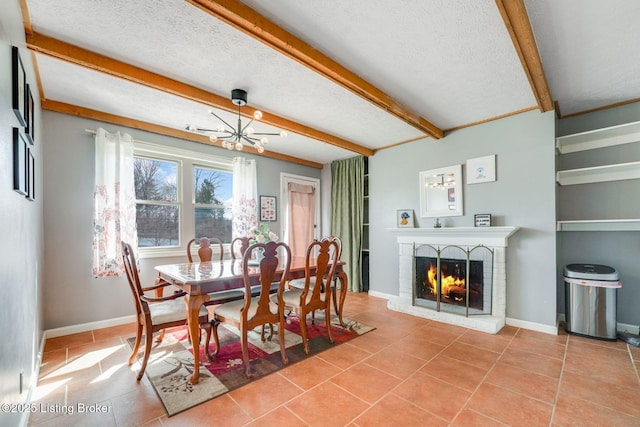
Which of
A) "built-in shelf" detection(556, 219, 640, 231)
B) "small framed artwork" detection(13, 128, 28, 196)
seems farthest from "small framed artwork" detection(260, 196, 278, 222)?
"built-in shelf" detection(556, 219, 640, 231)

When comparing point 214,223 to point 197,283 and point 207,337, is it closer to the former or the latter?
point 207,337

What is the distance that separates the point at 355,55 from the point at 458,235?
2549mm

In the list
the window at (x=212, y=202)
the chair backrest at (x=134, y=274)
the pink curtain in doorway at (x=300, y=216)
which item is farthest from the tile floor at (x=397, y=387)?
the pink curtain in doorway at (x=300, y=216)

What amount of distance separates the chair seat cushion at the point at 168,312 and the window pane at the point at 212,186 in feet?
6.64

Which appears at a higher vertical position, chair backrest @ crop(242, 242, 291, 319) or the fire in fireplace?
chair backrest @ crop(242, 242, 291, 319)

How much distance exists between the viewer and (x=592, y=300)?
2.79 meters

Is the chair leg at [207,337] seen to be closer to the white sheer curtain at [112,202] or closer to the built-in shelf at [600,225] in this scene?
the white sheer curtain at [112,202]

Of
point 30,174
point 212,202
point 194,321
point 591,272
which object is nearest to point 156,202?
point 212,202

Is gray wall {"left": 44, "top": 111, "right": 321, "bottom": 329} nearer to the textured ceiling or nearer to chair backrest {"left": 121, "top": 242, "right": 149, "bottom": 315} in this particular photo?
the textured ceiling

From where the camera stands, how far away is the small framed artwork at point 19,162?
1326mm

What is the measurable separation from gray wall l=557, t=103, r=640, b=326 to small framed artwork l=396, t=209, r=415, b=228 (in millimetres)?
1717

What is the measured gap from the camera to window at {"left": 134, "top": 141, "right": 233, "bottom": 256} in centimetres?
362

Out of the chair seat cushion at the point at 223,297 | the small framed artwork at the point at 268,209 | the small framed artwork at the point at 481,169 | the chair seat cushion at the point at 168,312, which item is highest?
the small framed artwork at the point at 481,169

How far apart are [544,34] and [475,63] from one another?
45 cm
